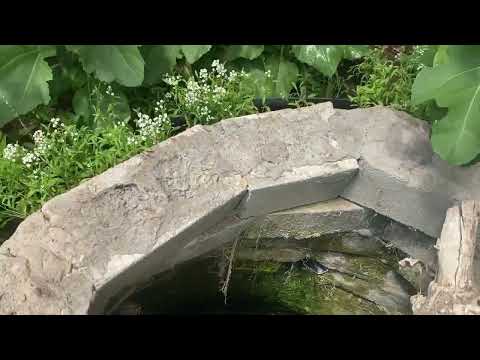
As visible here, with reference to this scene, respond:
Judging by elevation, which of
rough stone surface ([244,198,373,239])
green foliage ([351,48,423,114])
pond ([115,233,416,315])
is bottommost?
Answer: pond ([115,233,416,315])

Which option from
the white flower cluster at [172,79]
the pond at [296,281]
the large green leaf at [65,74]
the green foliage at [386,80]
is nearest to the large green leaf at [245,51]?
the white flower cluster at [172,79]

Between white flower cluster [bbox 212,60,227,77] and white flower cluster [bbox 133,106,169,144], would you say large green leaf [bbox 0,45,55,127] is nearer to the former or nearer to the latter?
white flower cluster [bbox 133,106,169,144]

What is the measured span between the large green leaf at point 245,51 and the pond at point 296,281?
1001 millimetres

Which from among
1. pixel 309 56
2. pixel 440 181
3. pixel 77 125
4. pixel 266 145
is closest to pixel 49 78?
pixel 77 125

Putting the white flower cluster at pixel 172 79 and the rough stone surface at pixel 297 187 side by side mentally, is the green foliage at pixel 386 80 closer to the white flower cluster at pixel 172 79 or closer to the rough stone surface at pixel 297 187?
the rough stone surface at pixel 297 187

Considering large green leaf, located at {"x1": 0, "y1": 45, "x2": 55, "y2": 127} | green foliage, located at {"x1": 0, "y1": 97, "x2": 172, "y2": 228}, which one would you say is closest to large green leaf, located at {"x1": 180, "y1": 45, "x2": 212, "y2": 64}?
green foliage, located at {"x1": 0, "y1": 97, "x2": 172, "y2": 228}

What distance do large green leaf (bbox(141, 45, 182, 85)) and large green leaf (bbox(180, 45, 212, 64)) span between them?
0.16 ft

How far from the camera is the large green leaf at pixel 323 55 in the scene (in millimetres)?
3229

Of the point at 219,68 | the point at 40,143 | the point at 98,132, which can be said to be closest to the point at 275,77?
the point at 219,68

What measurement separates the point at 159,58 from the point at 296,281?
1345 mm

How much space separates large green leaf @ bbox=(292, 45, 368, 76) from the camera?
3.23 meters

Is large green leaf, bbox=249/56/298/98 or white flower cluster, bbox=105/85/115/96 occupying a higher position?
white flower cluster, bbox=105/85/115/96

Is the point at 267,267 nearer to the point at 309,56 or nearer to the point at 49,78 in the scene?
the point at 309,56

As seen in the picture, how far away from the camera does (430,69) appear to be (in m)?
2.59
